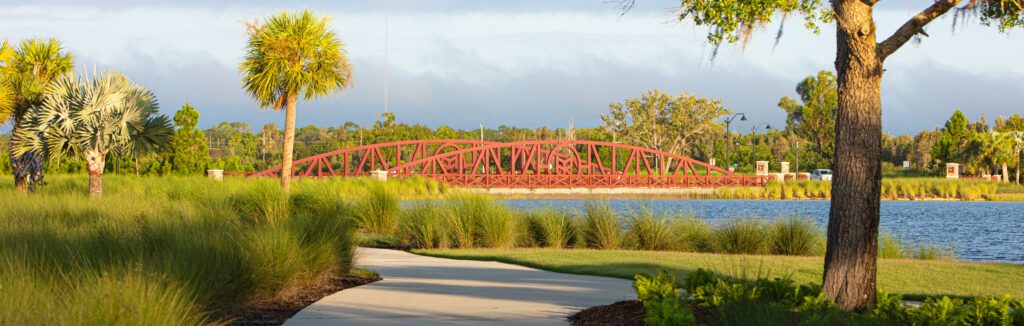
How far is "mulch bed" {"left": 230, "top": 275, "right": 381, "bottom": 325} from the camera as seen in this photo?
308 inches

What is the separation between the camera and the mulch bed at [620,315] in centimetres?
688

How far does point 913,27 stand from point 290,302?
5982 millimetres

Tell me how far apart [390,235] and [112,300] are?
12.6 m

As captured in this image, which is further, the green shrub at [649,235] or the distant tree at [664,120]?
the distant tree at [664,120]

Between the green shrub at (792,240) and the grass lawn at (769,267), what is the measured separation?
108 cm

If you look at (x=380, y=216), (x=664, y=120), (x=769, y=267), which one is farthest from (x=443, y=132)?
(x=769, y=267)

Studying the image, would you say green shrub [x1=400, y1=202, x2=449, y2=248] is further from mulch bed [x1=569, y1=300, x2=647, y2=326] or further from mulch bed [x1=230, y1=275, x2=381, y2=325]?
mulch bed [x1=569, y1=300, x2=647, y2=326]

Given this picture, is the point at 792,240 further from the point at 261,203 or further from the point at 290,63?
the point at 290,63

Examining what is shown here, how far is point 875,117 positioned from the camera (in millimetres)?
7527

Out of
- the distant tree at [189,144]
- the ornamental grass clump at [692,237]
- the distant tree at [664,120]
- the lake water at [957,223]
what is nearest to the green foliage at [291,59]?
the lake water at [957,223]

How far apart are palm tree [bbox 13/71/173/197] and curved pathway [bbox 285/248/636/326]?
10.0m

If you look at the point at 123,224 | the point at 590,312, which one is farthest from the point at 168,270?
the point at 123,224

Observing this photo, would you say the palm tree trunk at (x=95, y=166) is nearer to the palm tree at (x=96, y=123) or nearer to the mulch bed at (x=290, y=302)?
the palm tree at (x=96, y=123)

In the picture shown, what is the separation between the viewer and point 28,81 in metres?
23.5
